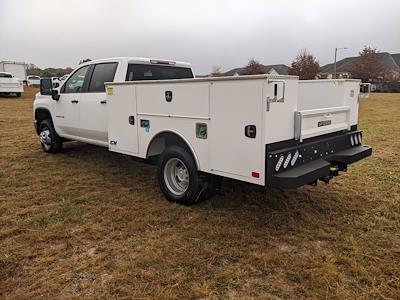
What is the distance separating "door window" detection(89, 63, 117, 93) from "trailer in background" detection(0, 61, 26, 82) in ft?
114

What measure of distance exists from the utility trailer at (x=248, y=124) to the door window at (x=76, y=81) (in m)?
1.43

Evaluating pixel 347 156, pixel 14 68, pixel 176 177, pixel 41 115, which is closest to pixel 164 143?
pixel 176 177

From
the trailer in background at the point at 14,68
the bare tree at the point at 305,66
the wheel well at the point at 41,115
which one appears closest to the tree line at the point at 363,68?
the bare tree at the point at 305,66

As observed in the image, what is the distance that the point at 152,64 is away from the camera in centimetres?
616

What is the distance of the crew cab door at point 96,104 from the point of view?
5.91 m

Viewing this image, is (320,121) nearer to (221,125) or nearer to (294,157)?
(294,157)

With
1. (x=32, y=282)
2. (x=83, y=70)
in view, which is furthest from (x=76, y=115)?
(x=32, y=282)

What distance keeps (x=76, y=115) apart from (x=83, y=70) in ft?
2.68

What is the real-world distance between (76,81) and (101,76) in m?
0.87

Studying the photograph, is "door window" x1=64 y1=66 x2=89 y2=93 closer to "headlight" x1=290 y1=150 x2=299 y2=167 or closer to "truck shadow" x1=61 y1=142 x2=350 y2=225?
"truck shadow" x1=61 y1=142 x2=350 y2=225

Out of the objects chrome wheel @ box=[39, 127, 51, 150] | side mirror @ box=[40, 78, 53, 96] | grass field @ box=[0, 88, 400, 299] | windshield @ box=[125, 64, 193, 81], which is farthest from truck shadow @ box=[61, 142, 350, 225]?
side mirror @ box=[40, 78, 53, 96]

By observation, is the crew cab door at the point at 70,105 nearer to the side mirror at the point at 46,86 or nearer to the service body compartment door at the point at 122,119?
the side mirror at the point at 46,86

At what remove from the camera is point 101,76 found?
6070 mm

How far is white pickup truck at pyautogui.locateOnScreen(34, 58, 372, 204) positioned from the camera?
3.57 meters
